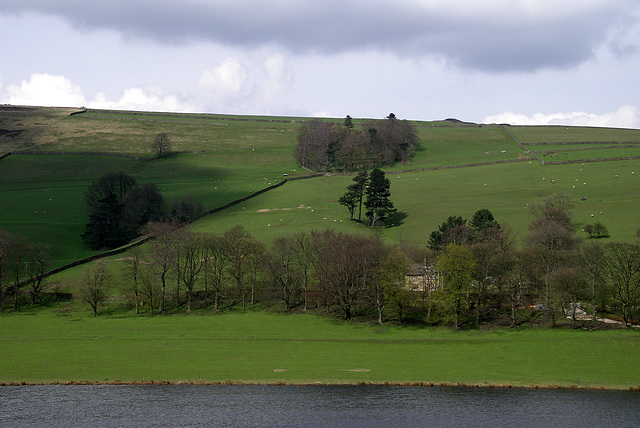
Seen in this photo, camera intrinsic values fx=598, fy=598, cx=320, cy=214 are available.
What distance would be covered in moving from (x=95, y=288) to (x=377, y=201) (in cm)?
6046

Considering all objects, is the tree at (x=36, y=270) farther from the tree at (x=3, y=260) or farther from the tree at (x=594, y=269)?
the tree at (x=594, y=269)

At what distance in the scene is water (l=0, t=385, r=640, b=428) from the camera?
44.2m

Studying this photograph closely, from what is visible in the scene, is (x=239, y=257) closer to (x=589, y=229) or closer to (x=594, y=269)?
(x=594, y=269)

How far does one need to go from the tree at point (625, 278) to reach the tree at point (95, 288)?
6700cm

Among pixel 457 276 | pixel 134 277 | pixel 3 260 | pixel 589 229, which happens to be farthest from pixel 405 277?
pixel 3 260

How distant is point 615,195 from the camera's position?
406ft

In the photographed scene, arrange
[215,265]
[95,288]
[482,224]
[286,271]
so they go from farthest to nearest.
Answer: [482,224] → [215,265] → [286,271] → [95,288]

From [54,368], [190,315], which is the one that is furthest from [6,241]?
[54,368]

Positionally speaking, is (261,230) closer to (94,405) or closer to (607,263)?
(607,263)

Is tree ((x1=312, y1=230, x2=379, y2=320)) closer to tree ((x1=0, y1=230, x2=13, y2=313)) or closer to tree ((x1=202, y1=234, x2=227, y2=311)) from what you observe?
tree ((x1=202, y1=234, x2=227, y2=311))

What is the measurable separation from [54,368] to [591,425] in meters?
47.1

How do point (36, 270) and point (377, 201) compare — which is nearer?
point (36, 270)

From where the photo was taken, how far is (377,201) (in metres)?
124

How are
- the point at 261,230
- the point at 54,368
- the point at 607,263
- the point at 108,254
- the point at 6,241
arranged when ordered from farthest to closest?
1. the point at 261,230
2. the point at 108,254
3. the point at 6,241
4. the point at 607,263
5. the point at 54,368
